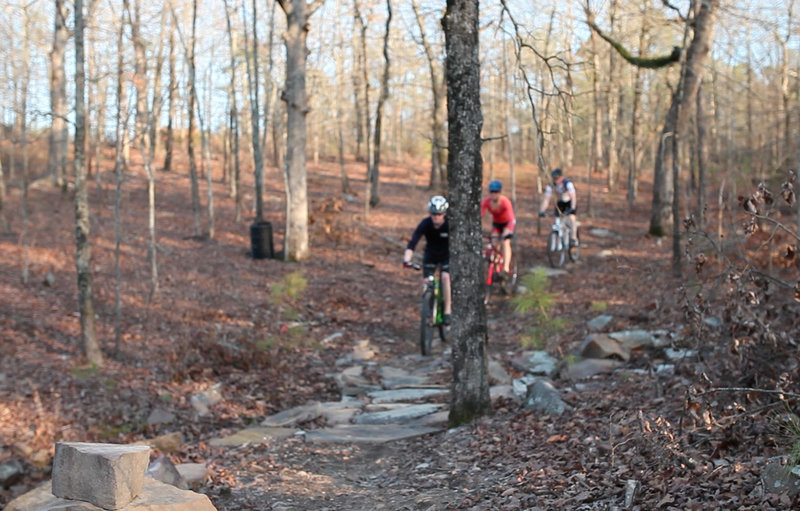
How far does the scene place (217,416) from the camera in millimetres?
7949

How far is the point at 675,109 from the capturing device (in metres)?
14.0

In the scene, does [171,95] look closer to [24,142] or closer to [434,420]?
[24,142]

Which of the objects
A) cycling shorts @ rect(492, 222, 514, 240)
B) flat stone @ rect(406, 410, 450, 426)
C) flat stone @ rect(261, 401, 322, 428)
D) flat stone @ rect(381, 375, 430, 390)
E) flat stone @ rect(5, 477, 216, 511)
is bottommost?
flat stone @ rect(261, 401, 322, 428)

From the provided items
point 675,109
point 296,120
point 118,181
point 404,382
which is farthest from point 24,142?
point 675,109

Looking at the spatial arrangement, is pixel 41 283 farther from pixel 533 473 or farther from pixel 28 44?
pixel 28 44

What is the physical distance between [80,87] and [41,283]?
606cm

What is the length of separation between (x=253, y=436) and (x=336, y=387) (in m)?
2.22

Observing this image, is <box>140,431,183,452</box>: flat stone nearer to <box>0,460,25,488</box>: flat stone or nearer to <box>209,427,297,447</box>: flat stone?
<box>209,427,297,447</box>: flat stone

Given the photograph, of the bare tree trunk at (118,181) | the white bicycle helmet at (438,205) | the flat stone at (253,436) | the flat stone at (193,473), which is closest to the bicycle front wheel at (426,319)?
the white bicycle helmet at (438,205)

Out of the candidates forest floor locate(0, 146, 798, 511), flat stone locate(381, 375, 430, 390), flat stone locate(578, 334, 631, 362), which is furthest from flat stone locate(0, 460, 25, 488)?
flat stone locate(578, 334, 631, 362)

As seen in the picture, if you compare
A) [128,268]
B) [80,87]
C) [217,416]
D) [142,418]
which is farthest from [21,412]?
[128,268]

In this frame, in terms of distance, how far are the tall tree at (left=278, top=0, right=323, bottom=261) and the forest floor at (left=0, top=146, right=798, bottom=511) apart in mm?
817

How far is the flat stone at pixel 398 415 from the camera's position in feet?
23.8

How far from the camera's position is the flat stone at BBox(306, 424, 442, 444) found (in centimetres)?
664
